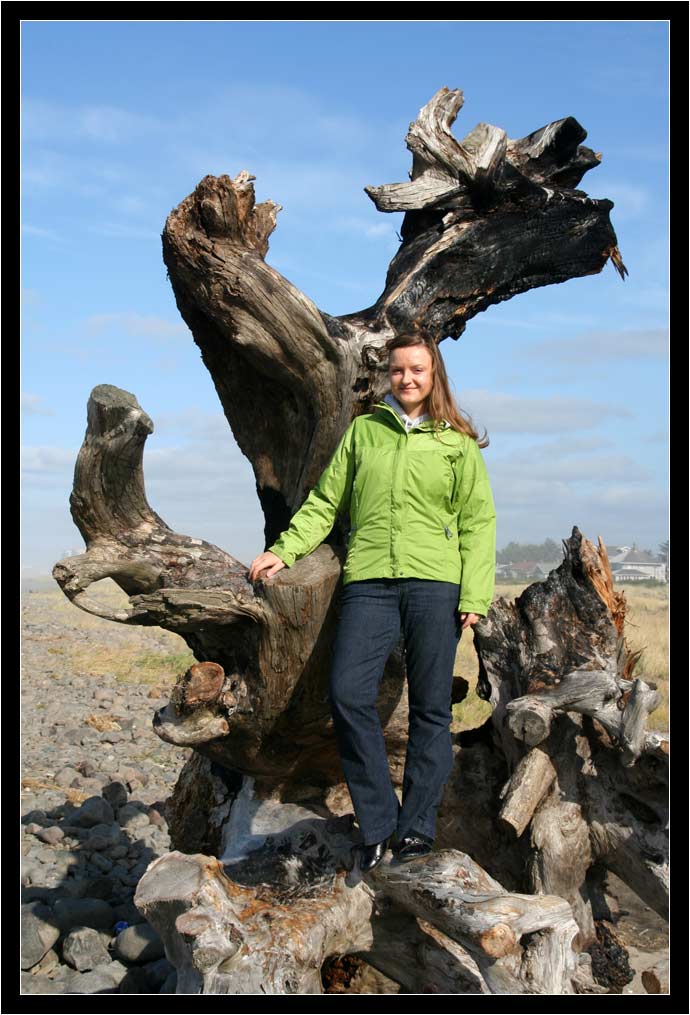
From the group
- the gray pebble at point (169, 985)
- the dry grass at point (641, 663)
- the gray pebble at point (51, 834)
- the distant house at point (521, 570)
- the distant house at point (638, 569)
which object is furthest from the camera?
the distant house at point (638, 569)

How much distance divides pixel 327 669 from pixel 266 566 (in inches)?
31.1

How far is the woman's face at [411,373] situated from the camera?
4.92 metres

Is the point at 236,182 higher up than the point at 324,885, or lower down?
higher up

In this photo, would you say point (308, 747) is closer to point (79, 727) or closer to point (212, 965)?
point (212, 965)

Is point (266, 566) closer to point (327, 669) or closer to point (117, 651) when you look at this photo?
point (327, 669)

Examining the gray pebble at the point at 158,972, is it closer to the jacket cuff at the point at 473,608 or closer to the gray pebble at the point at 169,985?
the gray pebble at the point at 169,985

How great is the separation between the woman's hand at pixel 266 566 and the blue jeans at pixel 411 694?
0.53 m

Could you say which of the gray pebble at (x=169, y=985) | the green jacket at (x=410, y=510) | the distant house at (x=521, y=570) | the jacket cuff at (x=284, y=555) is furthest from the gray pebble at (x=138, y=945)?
the distant house at (x=521, y=570)

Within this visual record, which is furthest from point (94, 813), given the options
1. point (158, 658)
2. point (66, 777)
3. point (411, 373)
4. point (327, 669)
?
point (158, 658)

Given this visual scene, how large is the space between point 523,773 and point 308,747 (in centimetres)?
136

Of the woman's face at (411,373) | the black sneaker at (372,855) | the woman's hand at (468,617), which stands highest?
the woman's face at (411,373)

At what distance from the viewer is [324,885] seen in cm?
486

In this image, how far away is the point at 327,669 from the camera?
5.25 meters

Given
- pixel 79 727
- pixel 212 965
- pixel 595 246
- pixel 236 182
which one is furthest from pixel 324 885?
pixel 79 727
